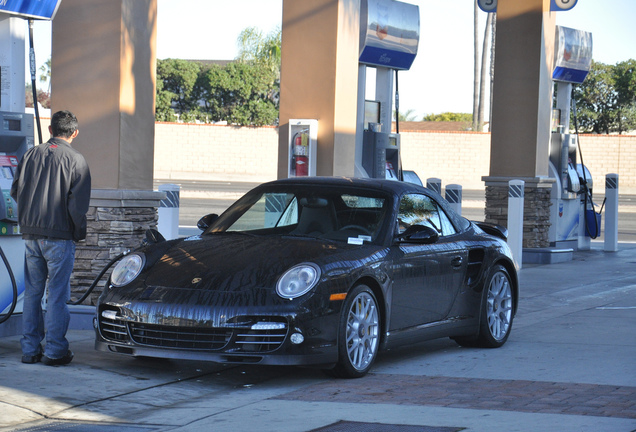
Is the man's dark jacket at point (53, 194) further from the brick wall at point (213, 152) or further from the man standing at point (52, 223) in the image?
the brick wall at point (213, 152)

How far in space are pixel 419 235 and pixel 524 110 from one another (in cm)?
959

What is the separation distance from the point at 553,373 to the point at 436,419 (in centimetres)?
179

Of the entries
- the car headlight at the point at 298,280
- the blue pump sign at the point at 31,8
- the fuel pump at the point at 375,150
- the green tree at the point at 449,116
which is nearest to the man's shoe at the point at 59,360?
the car headlight at the point at 298,280

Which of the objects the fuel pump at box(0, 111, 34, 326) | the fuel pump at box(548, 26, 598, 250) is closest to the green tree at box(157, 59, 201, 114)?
the fuel pump at box(548, 26, 598, 250)

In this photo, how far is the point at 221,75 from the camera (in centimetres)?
5988

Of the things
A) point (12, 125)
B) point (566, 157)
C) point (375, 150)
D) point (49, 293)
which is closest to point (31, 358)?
point (49, 293)

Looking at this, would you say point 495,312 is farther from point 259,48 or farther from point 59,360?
point 259,48

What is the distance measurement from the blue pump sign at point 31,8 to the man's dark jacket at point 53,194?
1627 mm

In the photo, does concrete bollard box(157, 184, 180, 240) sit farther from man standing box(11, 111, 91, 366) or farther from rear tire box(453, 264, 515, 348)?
rear tire box(453, 264, 515, 348)

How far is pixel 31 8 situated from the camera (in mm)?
7707

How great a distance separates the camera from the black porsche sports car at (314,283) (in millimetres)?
6023

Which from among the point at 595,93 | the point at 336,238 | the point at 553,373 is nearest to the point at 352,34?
the point at 336,238

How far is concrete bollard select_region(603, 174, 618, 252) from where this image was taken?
58.1 ft

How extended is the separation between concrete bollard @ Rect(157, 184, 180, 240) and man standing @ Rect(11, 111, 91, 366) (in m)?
2.87
